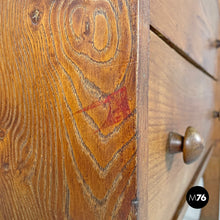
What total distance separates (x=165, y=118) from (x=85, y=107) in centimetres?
12

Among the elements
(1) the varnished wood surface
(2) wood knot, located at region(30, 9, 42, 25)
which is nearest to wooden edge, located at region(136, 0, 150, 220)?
(2) wood knot, located at region(30, 9, 42, 25)

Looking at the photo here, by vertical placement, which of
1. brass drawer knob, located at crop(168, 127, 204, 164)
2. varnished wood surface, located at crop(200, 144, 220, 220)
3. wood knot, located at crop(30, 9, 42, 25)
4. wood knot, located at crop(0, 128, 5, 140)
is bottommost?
varnished wood surface, located at crop(200, 144, 220, 220)

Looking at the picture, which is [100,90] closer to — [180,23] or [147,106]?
[147,106]

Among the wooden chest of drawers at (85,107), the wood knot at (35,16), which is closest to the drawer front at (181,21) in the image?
the wooden chest of drawers at (85,107)

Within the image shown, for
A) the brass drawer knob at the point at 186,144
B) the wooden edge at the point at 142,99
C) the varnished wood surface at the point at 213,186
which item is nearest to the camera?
the wooden edge at the point at 142,99

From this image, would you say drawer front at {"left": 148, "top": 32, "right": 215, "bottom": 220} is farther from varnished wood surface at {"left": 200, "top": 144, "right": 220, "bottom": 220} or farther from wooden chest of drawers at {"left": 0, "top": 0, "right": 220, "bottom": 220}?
varnished wood surface at {"left": 200, "top": 144, "right": 220, "bottom": 220}

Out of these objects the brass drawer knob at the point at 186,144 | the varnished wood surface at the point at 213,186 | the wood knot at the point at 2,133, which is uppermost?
the wood knot at the point at 2,133

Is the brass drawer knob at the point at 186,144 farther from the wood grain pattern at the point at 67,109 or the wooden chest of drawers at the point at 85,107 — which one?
the wood grain pattern at the point at 67,109

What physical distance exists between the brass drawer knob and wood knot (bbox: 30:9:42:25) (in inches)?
8.5

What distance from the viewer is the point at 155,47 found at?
0.28 metres

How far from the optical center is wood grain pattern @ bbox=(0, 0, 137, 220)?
23 cm

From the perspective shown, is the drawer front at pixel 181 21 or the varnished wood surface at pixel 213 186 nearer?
the drawer front at pixel 181 21

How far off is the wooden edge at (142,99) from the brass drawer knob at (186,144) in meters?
0.12

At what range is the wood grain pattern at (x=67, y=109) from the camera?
0.23 meters
